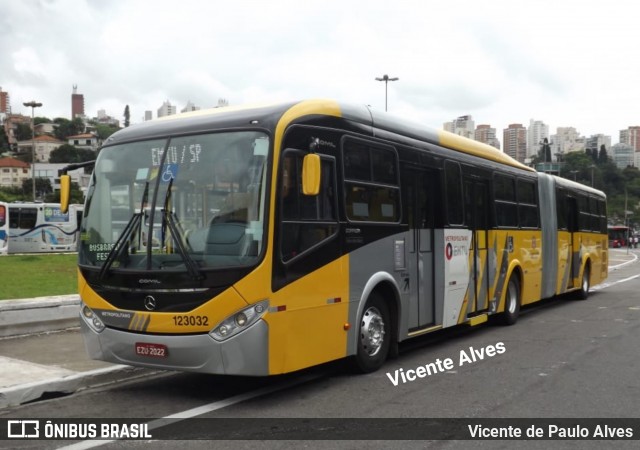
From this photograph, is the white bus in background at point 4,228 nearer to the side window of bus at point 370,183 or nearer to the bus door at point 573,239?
the bus door at point 573,239

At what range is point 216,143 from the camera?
21.7 feet

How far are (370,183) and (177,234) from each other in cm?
253

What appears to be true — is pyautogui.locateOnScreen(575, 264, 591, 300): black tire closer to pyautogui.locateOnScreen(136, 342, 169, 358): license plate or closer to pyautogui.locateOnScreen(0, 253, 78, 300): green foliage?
pyautogui.locateOnScreen(0, 253, 78, 300): green foliage

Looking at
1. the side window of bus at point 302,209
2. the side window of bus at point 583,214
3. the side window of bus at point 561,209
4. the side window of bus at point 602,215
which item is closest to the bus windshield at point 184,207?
the side window of bus at point 302,209

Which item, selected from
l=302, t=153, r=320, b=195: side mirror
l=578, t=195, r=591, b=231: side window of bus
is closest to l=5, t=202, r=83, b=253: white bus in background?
l=578, t=195, r=591, b=231: side window of bus

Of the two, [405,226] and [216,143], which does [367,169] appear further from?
[216,143]

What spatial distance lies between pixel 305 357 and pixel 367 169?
7.97 ft

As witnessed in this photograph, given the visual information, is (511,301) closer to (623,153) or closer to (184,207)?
(184,207)

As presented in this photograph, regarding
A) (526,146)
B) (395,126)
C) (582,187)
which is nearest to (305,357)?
(395,126)

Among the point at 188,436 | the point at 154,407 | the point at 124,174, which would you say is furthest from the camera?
the point at 124,174

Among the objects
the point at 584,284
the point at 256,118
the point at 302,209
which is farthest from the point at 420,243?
the point at 584,284

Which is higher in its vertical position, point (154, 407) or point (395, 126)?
point (395, 126)

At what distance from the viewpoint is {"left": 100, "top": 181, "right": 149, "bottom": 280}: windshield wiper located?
6.69 m

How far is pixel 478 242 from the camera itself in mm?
11031
